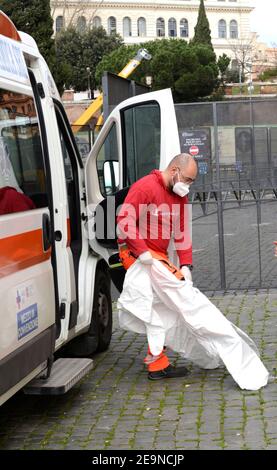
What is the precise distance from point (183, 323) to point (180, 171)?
1206 mm

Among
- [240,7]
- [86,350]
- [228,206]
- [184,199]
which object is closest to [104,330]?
[86,350]

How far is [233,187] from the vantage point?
1099cm

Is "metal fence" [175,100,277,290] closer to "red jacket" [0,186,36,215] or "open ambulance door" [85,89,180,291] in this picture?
"open ambulance door" [85,89,180,291]

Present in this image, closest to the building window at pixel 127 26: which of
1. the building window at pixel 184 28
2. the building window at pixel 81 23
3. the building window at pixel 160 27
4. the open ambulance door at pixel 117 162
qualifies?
the building window at pixel 160 27

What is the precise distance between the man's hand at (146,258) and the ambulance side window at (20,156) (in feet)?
3.30

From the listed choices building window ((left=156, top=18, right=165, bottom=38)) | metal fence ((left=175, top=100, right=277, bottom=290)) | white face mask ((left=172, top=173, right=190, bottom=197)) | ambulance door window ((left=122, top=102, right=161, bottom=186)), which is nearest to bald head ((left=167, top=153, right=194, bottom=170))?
white face mask ((left=172, top=173, right=190, bottom=197))

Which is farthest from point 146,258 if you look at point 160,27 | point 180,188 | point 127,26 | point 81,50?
point 160,27

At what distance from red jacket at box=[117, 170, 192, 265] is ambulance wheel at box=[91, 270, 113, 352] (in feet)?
2.95

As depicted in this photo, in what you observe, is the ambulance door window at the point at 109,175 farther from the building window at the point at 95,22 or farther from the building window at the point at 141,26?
the building window at the point at 141,26

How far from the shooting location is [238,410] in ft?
18.8

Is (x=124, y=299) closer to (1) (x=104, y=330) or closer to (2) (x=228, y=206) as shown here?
(1) (x=104, y=330)

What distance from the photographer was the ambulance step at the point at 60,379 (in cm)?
550

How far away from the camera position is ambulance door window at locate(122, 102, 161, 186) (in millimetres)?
7762

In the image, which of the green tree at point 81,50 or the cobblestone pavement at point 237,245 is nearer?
the cobblestone pavement at point 237,245
